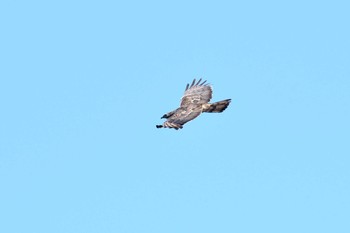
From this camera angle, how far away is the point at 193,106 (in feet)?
171

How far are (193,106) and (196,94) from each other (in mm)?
3110

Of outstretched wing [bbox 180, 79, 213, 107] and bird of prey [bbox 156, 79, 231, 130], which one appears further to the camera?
outstretched wing [bbox 180, 79, 213, 107]

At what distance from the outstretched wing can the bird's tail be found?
122 centimetres

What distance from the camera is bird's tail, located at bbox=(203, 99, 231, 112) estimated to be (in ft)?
168

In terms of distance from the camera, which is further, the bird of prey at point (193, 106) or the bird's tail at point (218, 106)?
the bird's tail at point (218, 106)

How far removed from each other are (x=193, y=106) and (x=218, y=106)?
178 cm

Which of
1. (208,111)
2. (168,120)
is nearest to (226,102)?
(208,111)

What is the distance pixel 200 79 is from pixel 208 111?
229 inches

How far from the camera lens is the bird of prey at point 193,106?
47.6 meters

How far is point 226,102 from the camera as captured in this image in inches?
2014

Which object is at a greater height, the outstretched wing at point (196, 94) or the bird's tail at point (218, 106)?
the outstretched wing at point (196, 94)

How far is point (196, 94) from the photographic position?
5500 centimetres

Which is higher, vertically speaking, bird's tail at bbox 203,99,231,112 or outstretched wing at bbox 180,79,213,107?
outstretched wing at bbox 180,79,213,107

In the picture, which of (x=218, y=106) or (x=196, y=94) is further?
(x=196, y=94)
